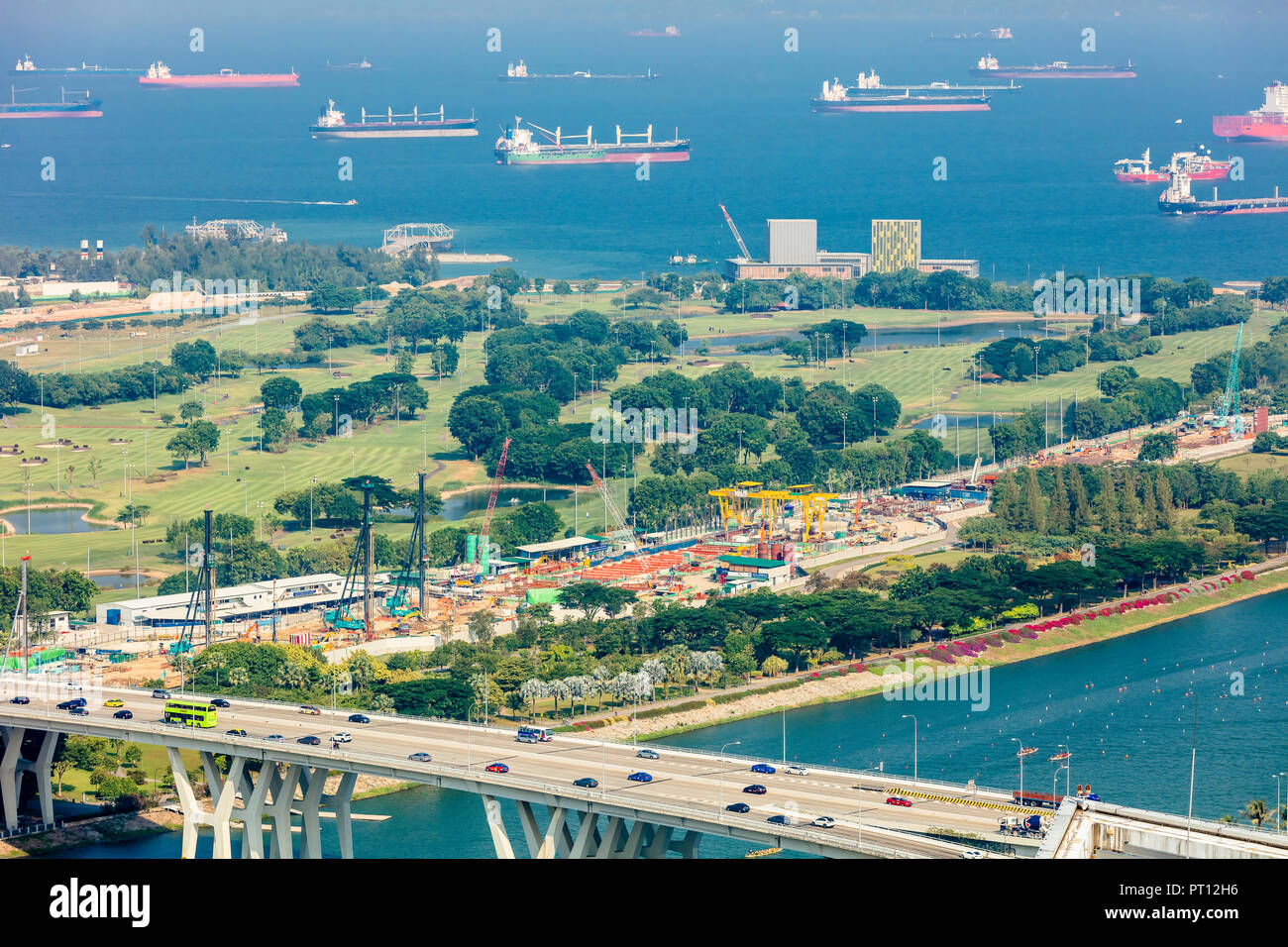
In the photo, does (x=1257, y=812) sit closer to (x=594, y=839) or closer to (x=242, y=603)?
(x=594, y=839)

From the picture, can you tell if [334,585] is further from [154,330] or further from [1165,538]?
[154,330]

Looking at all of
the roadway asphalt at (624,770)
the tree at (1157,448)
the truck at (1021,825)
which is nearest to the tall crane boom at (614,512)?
Result: the tree at (1157,448)

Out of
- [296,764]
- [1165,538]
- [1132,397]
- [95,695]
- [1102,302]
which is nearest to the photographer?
[296,764]

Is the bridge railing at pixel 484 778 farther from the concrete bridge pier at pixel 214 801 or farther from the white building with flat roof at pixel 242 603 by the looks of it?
the white building with flat roof at pixel 242 603

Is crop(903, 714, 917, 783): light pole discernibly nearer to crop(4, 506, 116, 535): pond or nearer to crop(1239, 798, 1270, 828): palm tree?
crop(1239, 798, 1270, 828): palm tree

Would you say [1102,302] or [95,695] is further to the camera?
[1102,302]

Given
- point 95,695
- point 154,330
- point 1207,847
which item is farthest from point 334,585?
point 154,330
